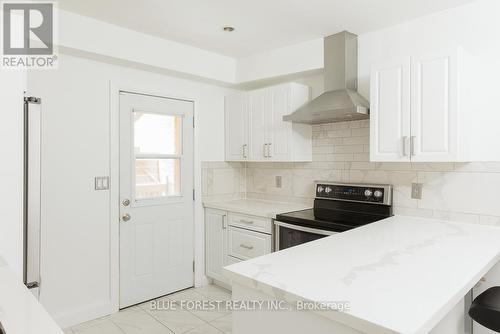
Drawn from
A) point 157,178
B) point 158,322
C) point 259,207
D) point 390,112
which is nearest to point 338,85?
point 390,112

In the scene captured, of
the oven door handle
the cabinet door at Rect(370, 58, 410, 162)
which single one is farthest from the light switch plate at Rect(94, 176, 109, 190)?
the cabinet door at Rect(370, 58, 410, 162)

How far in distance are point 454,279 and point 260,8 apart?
214cm

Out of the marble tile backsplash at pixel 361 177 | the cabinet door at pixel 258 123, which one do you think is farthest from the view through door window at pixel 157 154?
the cabinet door at pixel 258 123

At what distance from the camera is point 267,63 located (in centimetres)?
350

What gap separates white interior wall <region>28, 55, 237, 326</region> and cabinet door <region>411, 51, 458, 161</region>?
2.37 metres

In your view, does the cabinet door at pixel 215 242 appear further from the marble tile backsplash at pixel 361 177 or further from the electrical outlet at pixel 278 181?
the electrical outlet at pixel 278 181

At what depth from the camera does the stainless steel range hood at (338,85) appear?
2736mm

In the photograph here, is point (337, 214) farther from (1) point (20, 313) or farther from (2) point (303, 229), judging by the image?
(1) point (20, 313)

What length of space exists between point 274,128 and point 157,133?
1.17 metres

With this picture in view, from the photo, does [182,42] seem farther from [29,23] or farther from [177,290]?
[177,290]

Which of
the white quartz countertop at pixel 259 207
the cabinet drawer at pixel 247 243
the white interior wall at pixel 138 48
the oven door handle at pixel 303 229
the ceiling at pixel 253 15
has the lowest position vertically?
the cabinet drawer at pixel 247 243

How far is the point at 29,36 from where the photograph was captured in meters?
2.42

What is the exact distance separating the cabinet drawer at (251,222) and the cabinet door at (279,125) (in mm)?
647

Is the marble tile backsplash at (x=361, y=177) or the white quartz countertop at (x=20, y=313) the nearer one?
the white quartz countertop at (x=20, y=313)
